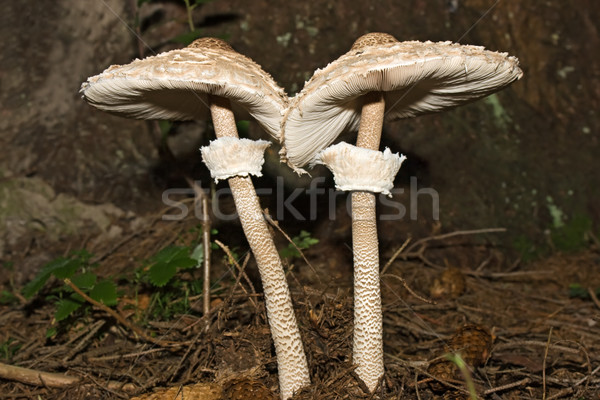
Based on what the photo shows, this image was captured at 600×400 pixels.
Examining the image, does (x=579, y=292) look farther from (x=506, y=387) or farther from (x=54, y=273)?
(x=54, y=273)

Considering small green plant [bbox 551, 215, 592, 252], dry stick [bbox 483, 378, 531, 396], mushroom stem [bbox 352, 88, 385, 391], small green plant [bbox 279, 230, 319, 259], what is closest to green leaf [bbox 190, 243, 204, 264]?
small green plant [bbox 279, 230, 319, 259]

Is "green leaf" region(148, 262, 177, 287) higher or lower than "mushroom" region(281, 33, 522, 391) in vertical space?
lower

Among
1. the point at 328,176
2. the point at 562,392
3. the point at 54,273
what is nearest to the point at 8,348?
the point at 54,273

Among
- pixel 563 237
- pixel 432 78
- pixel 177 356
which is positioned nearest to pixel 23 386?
pixel 177 356

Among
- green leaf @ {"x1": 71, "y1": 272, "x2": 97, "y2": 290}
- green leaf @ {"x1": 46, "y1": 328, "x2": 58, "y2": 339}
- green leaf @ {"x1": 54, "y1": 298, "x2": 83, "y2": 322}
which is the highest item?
green leaf @ {"x1": 71, "y1": 272, "x2": 97, "y2": 290}

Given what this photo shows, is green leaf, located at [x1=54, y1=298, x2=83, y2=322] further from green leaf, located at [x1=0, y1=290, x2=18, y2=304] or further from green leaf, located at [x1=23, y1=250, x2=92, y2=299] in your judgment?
green leaf, located at [x1=0, y1=290, x2=18, y2=304]

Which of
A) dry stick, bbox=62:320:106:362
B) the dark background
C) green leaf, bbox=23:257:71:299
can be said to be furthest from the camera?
the dark background
